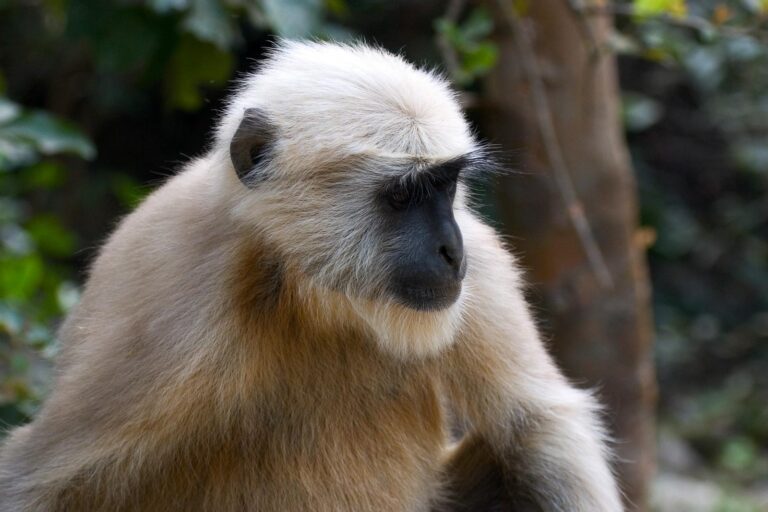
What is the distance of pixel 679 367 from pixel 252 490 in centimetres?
841

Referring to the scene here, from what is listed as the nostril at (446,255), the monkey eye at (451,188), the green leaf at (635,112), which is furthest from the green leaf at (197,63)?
the green leaf at (635,112)

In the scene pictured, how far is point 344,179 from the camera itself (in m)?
4.00

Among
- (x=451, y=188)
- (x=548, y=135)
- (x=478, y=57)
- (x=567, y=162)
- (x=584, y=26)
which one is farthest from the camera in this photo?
(x=567, y=162)

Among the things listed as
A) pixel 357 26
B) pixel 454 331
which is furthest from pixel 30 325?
pixel 357 26

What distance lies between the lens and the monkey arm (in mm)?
4391

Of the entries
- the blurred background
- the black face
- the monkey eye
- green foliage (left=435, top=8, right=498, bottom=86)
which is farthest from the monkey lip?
green foliage (left=435, top=8, right=498, bottom=86)

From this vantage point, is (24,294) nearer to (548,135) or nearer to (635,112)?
(548,135)

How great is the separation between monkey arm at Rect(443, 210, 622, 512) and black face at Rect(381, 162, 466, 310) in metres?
0.40

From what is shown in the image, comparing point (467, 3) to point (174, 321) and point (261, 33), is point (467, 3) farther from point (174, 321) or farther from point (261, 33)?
point (174, 321)

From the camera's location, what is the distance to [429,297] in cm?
391

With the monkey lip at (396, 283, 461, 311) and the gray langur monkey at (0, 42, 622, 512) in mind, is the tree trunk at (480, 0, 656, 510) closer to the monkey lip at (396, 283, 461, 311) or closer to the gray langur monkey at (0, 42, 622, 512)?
the gray langur monkey at (0, 42, 622, 512)

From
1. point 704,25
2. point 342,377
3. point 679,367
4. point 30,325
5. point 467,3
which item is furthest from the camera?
point 679,367

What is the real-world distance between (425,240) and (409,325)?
298 millimetres

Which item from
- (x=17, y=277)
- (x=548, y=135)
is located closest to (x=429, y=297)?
(x=548, y=135)
